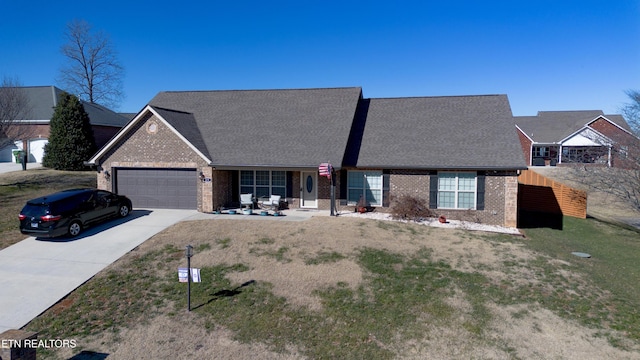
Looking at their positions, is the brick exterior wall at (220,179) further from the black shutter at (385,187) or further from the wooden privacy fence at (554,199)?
the wooden privacy fence at (554,199)

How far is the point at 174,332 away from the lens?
912 centimetres

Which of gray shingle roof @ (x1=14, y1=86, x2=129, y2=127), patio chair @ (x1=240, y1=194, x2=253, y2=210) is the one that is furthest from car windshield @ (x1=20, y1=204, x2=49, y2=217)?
gray shingle roof @ (x1=14, y1=86, x2=129, y2=127)

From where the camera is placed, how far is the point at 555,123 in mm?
46688

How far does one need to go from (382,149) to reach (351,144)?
5.50 feet

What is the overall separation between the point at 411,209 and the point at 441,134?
4.72 metres

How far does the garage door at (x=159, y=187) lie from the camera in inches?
769

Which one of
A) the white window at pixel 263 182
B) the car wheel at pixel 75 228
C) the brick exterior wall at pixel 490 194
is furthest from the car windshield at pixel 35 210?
the brick exterior wall at pixel 490 194

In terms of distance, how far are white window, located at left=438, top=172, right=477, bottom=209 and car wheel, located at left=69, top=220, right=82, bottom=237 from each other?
1493cm

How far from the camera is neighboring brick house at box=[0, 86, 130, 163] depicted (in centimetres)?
3450

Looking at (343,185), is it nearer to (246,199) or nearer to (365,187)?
(365,187)

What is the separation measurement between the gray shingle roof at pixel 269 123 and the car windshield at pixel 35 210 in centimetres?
670

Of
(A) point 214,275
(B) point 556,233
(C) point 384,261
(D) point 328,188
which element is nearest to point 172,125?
(D) point 328,188

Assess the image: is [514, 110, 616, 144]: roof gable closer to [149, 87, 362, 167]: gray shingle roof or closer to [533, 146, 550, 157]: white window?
[533, 146, 550, 157]: white window

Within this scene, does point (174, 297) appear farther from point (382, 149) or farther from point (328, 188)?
point (382, 149)
